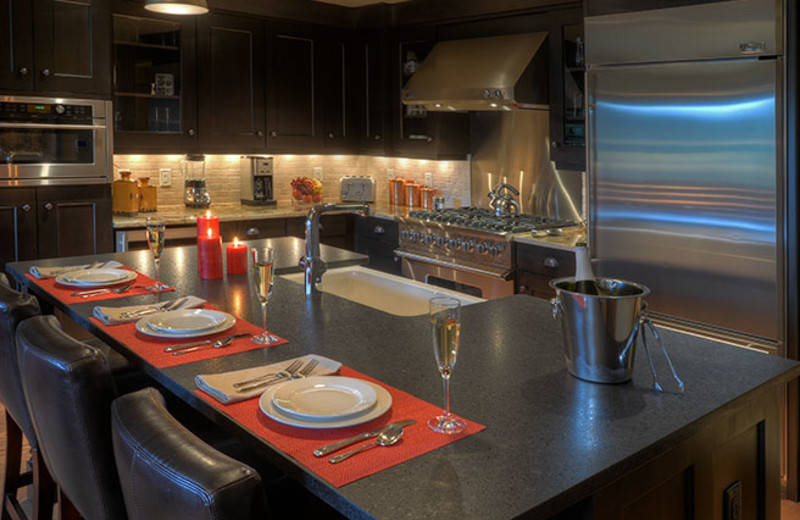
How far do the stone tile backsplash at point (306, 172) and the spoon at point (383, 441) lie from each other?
13.8ft

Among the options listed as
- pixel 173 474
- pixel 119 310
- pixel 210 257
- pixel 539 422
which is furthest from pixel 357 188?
pixel 173 474

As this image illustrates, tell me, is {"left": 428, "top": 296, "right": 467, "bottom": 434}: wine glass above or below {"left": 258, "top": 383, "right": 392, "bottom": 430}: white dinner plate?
above

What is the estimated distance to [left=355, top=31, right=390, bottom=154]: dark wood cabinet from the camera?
5547 millimetres

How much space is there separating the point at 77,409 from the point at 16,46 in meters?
3.30

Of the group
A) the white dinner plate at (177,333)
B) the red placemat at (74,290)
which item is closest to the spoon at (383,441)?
the white dinner plate at (177,333)

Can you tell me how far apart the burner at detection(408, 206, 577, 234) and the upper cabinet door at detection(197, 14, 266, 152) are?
134 cm

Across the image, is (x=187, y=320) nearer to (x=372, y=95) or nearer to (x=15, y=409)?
(x=15, y=409)

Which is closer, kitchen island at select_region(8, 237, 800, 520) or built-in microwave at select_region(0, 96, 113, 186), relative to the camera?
kitchen island at select_region(8, 237, 800, 520)

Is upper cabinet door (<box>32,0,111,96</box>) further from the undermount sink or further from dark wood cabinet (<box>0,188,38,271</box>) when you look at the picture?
the undermount sink

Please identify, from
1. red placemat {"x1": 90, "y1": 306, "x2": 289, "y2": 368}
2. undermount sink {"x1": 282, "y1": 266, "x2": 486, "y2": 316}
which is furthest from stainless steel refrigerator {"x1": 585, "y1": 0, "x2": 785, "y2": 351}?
red placemat {"x1": 90, "y1": 306, "x2": 289, "y2": 368}

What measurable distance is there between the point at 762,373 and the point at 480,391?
0.65 meters

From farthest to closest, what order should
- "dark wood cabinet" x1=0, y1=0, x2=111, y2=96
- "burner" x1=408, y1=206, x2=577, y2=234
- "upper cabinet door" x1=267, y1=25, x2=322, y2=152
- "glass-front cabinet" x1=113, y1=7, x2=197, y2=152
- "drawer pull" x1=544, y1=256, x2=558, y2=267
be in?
1. "upper cabinet door" x1=267, y1=25, x2=322, y2=152
2. "glass-front cabinet" x1=113, y1=7, x2=197, y2=152
3. "burner" x1=408, y1=206, x2=577, y2=234
4. "dark wood cabinet" x1=0, y1=0, x2=111, y2=96
5. "drawer pull" x1=544, y1=256, x2=558, y2=267

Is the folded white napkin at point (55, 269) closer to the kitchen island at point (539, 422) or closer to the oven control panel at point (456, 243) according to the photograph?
the kitchen island at point (539, 422)

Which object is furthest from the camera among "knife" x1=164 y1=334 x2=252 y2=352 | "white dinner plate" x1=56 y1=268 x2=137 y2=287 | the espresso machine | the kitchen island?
the espresso machine
